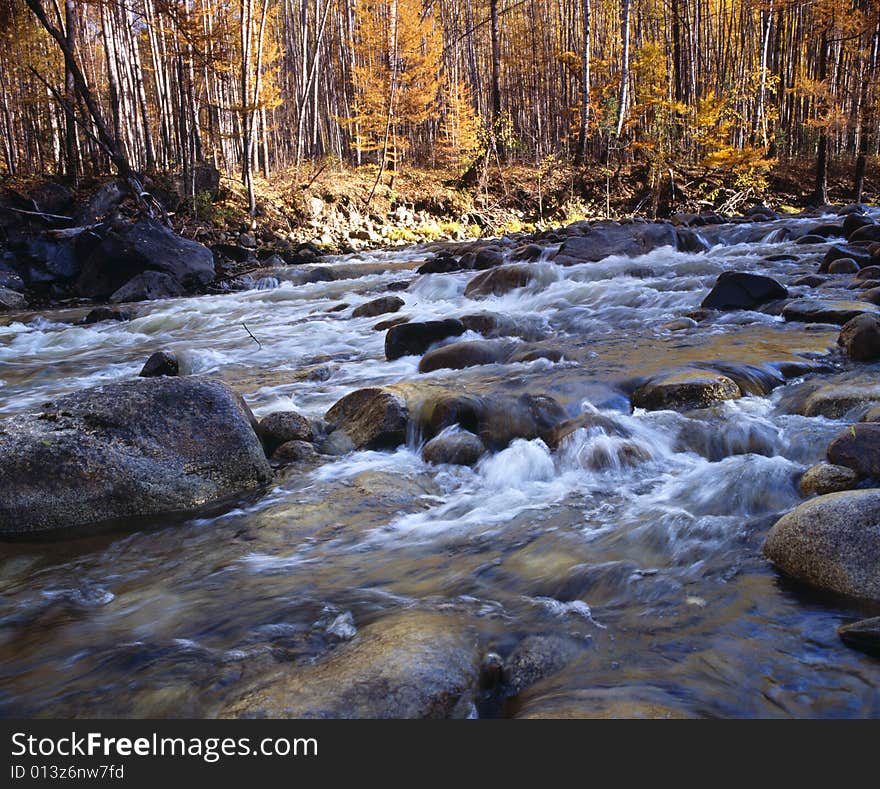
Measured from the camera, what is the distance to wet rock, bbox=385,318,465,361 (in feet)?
23.0

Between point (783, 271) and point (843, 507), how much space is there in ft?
25.9

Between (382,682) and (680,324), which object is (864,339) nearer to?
(680,324)

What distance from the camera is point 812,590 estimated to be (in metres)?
2.57

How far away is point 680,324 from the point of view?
23.5ft

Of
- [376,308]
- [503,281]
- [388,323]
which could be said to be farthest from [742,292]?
[376,308]

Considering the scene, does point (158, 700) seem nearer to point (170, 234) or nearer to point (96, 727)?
point (96, 727)

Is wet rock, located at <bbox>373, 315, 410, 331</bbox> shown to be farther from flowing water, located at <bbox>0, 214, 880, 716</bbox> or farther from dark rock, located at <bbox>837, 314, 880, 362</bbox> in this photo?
dark rock, located at <bbox>837, 314, 880, 362</bbox>

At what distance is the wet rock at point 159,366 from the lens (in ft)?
21.4

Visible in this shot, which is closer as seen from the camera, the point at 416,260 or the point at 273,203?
the point at 416,260

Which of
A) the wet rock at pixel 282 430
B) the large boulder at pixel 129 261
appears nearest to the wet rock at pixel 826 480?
the wet rock at pixel 282 430

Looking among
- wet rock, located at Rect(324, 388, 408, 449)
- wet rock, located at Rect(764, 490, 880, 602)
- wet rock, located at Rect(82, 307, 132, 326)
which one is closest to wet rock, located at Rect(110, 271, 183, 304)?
wet rock, located at Rect(82, 307, 132, 326)

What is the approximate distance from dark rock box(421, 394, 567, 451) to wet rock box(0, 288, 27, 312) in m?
9.96

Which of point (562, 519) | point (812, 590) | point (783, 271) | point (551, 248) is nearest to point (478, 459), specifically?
point (562, 519)

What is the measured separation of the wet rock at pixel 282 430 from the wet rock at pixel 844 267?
23.8 feet
